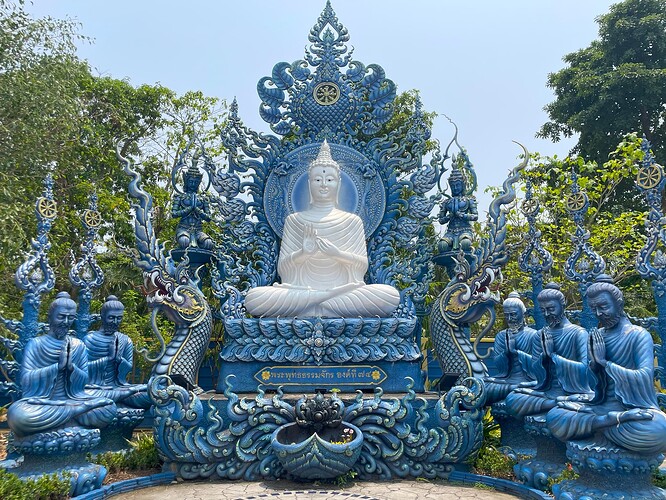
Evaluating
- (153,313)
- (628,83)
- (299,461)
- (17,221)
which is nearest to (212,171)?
(153,313)

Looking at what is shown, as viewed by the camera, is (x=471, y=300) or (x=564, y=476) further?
(x=471, y=300)

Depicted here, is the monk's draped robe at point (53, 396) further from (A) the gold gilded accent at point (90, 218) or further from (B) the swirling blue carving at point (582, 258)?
(B) the swirling blue carving at point (582, 258)

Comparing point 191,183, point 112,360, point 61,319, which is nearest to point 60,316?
point 61,319

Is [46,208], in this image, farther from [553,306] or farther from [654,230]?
[654,230]

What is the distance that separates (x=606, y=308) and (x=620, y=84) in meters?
15.0

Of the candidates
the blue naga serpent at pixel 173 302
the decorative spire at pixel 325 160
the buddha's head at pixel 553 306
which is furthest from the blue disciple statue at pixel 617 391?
the decorative spire at pixel 325 160

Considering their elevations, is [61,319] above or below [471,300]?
below

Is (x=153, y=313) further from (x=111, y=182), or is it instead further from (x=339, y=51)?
(x=111, y=182)

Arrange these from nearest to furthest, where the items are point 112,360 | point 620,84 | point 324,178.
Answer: point 112,360 < point 324,178 < point 620,84

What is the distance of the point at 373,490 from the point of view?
257 inches

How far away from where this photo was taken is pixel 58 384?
6.38m

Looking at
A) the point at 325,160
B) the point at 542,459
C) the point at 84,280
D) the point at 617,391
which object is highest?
the point at 325,160

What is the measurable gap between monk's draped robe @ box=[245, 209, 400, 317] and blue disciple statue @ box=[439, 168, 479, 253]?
4.36ft

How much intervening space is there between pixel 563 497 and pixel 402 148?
21.4 ft
